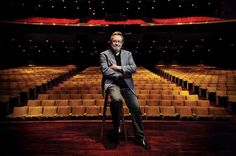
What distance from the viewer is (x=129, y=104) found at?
236 centimetres

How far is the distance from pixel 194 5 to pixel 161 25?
142 inches

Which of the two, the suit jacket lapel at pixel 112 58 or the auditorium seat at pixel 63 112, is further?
the auditorium seat at pixel 63 112

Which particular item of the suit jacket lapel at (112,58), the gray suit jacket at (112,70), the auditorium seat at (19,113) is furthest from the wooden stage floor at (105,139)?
the suit jacket lapel at (112,58)

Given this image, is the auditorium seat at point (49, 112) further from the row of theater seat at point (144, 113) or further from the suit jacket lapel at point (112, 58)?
the suit jacket lapel at point (112, 58)

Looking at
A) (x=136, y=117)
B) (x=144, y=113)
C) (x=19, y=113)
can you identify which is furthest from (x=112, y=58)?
(x=19, y=113)

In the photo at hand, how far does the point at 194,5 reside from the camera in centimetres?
1537

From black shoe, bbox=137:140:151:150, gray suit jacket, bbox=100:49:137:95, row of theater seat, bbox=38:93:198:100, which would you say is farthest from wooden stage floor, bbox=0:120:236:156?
row of theater seat, bbox=38:93:198:100

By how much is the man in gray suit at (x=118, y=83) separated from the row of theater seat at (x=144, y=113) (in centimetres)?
117

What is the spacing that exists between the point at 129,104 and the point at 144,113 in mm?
1273

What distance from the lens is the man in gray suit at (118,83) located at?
2.29 metres

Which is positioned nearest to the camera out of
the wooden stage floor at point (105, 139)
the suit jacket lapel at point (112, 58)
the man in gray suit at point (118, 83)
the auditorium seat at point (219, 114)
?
the wooden stage floor at point (105, 139)

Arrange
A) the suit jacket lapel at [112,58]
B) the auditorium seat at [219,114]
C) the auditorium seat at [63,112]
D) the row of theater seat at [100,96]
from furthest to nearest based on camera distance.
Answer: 1. the row of theater seat at [100,96]
2. the auditorium seat at [63,112]
3. the auditorium seat at [219,114]
4. the suit jacket lapel at [112,58]

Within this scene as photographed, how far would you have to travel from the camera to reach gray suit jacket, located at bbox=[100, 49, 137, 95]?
7.63ft

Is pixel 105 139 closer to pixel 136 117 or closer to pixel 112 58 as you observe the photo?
pixel 136 117
